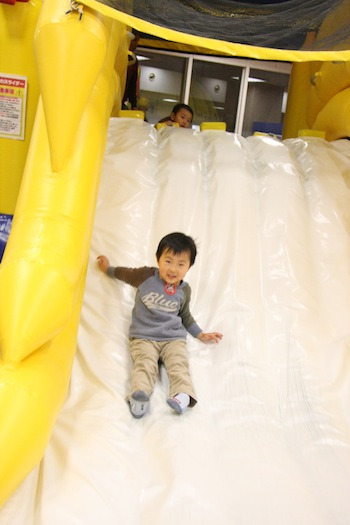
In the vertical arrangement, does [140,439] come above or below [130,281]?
below

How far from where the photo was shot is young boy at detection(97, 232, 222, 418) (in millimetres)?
1580

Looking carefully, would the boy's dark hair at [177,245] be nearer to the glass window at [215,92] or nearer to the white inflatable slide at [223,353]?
the white inflatable slide at [223,353]

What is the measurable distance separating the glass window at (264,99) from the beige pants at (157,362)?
15.7 feet

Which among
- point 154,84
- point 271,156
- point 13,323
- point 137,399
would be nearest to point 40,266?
point 13,323

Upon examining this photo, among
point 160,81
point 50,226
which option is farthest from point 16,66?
→ point 160,81

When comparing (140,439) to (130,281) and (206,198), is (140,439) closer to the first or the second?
(130,281)

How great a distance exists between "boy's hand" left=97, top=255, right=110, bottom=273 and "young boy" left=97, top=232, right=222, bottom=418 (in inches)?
4.8

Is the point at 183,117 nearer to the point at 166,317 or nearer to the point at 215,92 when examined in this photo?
the point at 166,317

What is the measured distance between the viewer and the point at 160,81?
19.3 ft

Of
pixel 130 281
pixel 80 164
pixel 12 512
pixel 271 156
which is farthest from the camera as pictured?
pixel 271 156

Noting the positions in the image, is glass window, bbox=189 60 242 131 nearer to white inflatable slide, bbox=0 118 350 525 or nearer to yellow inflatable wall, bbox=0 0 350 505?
white inflatable slide, bbox=0 118 350 525

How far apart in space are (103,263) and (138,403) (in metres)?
0.58

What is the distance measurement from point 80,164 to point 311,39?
2.73ft

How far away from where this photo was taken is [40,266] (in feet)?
4.31
